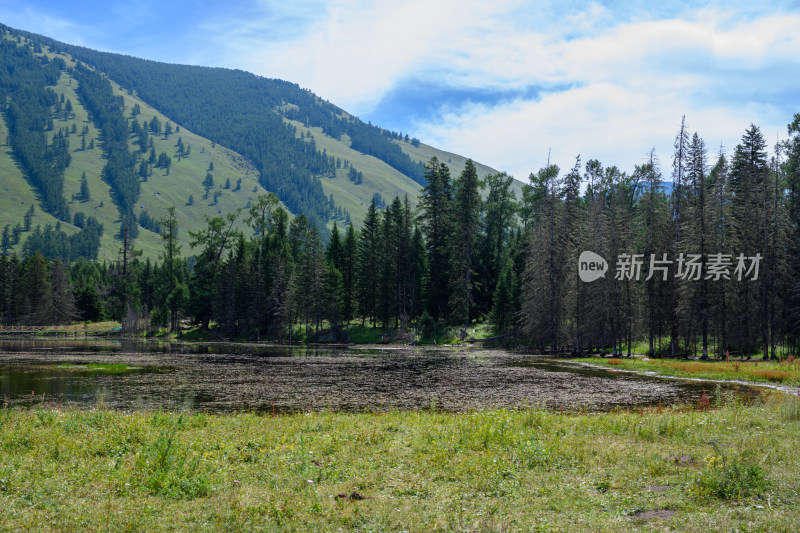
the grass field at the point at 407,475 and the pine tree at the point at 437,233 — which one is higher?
the pine tree at the point at 437,233

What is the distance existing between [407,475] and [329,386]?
19886mm

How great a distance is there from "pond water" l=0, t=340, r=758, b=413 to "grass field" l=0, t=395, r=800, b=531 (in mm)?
7159

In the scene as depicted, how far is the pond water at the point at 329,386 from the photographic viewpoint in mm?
24094

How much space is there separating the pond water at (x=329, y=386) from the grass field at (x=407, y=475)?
7.16m

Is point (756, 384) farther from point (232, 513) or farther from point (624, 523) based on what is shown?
point (232, 513)

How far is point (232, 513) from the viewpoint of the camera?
8461mm

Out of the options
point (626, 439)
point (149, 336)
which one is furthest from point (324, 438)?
point (149, 336)

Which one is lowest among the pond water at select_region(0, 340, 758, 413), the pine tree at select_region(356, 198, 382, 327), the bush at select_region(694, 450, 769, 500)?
the pond water at select_region(0, 340, 758, 413)

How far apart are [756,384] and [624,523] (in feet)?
97.4

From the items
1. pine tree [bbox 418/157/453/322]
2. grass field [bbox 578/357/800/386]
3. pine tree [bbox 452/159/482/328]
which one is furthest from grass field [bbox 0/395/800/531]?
pine tree [bbox 418/157/453/322]

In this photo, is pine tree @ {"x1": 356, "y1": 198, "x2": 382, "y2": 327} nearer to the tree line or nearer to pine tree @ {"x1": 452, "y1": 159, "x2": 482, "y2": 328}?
the tree line

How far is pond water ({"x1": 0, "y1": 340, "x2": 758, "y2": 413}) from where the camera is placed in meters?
24.1

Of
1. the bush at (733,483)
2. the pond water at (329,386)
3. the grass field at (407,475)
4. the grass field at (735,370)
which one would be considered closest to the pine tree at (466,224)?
the pond water at (329,386)

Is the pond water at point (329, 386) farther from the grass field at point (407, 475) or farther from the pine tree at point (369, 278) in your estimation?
the pine tree at point (369, 278)
